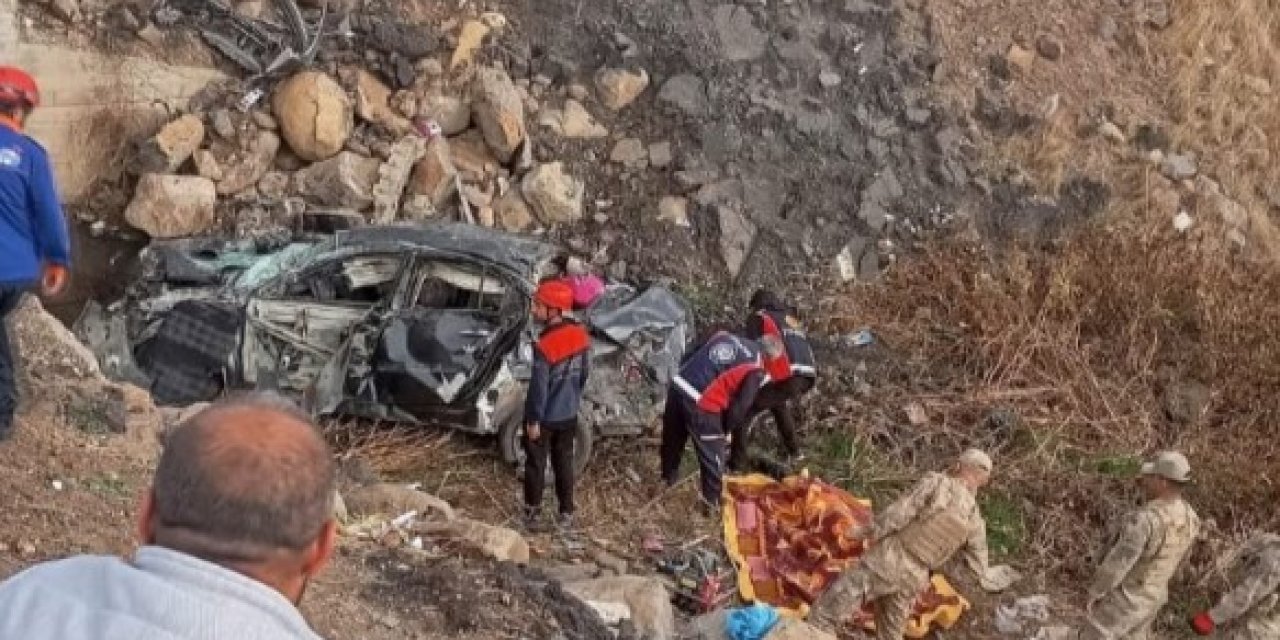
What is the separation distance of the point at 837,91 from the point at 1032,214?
1.98 m

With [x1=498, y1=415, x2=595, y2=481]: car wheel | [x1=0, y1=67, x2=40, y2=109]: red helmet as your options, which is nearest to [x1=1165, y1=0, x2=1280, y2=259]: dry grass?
[x1=498, y1=415, x2=595, y2=481]: car wheel

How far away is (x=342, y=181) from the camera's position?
10938 mm

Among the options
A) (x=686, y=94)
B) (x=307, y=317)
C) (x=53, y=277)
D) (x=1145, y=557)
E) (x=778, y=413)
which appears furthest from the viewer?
(x=686, y=94)

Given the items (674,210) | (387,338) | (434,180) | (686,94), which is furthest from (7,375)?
(686,94)

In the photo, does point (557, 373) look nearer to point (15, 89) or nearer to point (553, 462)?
point (553, 462)

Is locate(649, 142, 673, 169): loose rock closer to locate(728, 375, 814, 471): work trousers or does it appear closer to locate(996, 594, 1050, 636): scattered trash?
locate(728, 375, 814, 471): work trousers

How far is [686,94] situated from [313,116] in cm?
305

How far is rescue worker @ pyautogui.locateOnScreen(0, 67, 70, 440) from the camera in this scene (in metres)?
5.28

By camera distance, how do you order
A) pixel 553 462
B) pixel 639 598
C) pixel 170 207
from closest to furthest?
pixel 639 598 → pixel 553 462 → pixel 170 207

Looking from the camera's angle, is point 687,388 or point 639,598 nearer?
point 639,598

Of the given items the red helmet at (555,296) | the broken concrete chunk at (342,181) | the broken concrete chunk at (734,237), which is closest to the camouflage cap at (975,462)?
the red helmet at (555,296)

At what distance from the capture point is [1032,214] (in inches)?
467

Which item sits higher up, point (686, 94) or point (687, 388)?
point (686, 94)

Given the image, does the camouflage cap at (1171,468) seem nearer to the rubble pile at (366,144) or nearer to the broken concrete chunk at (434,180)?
the rubble pile at (366,144)
